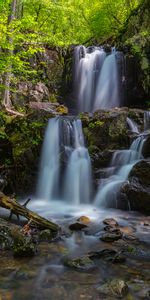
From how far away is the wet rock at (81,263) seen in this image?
5.72 meters

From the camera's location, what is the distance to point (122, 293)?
471 centimetres

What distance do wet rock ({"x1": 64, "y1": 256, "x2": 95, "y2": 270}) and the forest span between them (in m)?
0.02

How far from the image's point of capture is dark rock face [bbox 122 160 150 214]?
9789 mm

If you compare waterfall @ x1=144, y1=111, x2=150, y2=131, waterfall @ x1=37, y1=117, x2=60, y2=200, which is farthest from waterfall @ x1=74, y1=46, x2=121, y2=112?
waterfall @ x1=37, y1=117, x2=60, y2=200

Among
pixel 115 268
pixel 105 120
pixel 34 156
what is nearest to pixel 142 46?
pixel 105 120

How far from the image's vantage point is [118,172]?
11492mm

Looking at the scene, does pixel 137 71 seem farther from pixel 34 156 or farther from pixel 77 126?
pixel 34 156

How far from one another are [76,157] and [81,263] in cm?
682

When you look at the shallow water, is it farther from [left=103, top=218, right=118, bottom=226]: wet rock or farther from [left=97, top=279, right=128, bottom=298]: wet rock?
[left=103, top=218, right=118, bottom=226]: wet rock

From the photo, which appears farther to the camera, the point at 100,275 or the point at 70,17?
the point at 70,17

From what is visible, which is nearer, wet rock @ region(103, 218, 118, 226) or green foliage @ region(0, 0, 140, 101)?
wet rock @ region(103, 218, 118, 226)

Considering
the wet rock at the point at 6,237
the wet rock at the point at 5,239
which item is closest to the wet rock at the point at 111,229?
the wet rock at the point at 6,237

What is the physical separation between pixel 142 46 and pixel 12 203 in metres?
12.3

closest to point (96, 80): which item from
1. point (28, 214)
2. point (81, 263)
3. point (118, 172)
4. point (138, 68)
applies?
point (138, 68)
